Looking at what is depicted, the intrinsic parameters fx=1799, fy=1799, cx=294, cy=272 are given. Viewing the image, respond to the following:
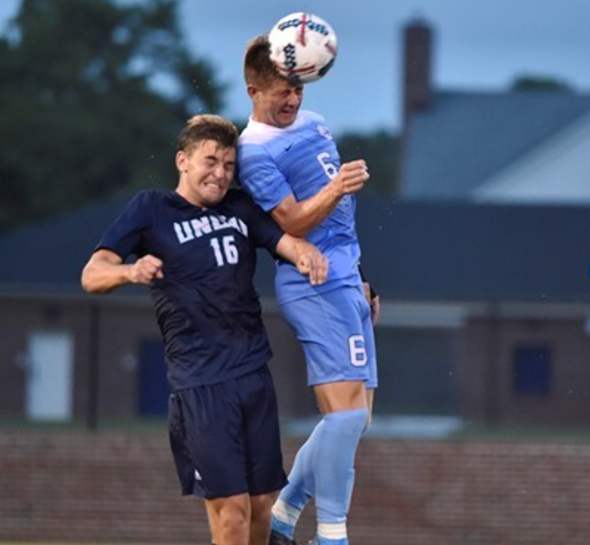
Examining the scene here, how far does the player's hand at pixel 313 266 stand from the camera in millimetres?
6348

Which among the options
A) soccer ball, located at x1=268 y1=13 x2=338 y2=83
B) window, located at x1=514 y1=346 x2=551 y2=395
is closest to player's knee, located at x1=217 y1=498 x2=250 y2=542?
soccer ball, located at x1=268 y1=13 x2=338 y2=83

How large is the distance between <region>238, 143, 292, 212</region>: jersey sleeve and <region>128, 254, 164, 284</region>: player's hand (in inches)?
26.3

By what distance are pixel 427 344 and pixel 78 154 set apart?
17601 mm

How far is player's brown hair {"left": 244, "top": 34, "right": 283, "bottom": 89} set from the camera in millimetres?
6414

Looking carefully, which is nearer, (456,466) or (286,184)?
(286,184)

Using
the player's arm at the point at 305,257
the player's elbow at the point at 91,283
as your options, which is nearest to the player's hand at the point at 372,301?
the player's arm at the point at 305,257

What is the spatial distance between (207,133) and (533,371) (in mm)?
26058

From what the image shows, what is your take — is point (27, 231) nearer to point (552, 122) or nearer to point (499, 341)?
point (552, 122)

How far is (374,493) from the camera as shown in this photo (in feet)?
51.8

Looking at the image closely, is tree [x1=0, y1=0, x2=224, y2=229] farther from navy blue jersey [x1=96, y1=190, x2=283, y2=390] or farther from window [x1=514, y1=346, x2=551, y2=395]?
navy blue jersey [x1=96, y1=190, x2=283, y2=390]

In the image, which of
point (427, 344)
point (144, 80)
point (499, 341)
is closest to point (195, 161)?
point (499, 341)

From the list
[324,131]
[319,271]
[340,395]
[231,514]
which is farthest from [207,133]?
[231,514]

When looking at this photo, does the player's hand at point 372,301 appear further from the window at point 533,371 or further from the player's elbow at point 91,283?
the window at point 533,371

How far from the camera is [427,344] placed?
1415 inches
